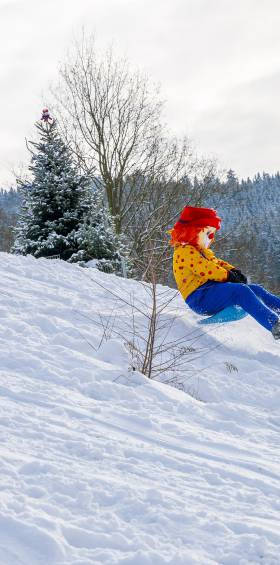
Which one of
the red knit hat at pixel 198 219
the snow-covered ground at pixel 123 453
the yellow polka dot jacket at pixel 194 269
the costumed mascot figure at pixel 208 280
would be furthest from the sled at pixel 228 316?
the red knit hat at pixel 198 219

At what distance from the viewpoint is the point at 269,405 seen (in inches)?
151

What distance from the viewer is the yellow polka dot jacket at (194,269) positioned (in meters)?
5.28

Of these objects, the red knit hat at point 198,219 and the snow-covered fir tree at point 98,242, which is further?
the snow-covered fir tree at point 98,242

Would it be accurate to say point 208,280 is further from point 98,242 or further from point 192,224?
point 98,242

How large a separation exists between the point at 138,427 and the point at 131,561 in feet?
3.80

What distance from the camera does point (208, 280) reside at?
208 inches

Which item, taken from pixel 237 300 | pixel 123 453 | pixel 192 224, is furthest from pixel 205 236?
pixel 123 453

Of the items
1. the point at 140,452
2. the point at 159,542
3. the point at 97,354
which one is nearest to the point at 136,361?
the point at 97,354

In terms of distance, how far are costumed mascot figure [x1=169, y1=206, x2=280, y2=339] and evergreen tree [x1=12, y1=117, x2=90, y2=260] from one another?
479cm

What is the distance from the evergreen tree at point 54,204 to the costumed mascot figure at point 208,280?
4.79 m

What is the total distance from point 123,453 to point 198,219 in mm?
3530

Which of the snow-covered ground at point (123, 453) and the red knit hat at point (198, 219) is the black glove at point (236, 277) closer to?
the red knit hat at point (198, 219)

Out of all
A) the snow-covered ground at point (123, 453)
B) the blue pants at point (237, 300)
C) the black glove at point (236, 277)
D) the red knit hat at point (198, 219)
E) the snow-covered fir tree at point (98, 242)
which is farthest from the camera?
the snow-covered fir tree at point (98, 242)

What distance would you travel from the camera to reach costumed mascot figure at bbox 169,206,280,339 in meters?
5.01
